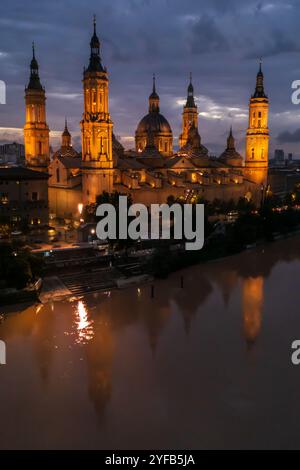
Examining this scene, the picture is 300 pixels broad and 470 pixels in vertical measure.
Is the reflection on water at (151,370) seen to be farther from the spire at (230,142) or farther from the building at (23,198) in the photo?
the spire at (230,142)

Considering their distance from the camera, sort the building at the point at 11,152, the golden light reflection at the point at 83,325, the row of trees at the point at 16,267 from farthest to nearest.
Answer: the building at the point at 11,152 < the row of trees at the point at 16,267 < the golden light reflection at the point at 83,325

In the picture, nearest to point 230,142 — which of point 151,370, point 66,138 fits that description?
point 66,138

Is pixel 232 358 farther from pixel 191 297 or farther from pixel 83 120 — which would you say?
pixel 83 120

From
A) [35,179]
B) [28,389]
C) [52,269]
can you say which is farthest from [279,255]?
[28,389]

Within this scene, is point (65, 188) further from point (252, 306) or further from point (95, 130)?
point (252, 306)

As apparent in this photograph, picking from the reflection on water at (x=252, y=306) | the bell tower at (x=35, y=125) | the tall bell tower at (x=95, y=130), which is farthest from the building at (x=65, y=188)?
the reflection on water at (x=252, y=306)

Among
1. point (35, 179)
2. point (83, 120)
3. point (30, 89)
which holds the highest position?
point (30, 89)
